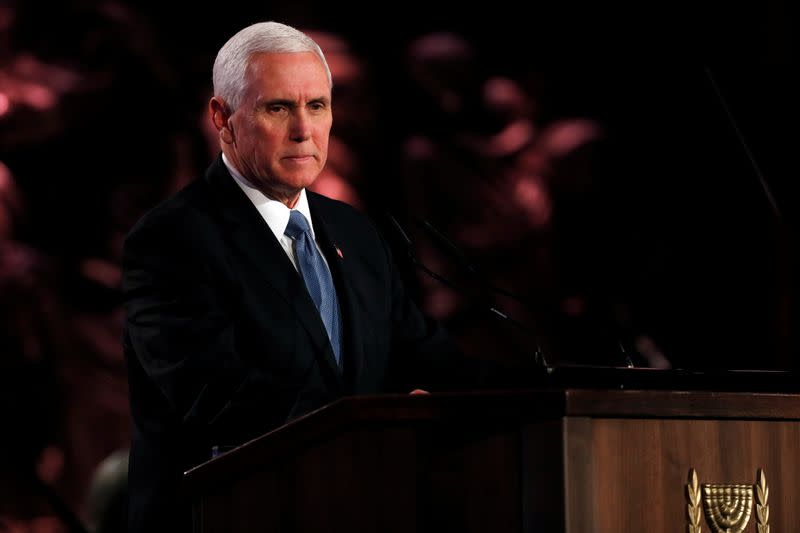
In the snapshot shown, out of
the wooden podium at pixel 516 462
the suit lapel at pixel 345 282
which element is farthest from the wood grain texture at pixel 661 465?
the suit lapel at pixel 345 282

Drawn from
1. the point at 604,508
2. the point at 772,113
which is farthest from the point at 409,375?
the point at 772,113

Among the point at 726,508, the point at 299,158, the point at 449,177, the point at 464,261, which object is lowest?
the point at 726,508

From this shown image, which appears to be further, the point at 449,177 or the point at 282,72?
the point at 449,177

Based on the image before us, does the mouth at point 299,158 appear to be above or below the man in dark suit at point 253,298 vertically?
above

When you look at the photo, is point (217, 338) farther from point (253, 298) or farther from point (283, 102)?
point (283, 102)

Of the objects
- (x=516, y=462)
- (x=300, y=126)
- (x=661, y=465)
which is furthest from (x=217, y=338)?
(x=661, y=465)

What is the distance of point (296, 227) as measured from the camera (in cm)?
207

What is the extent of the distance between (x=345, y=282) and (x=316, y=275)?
0.06 metres

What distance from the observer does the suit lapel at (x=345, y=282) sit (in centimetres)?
197

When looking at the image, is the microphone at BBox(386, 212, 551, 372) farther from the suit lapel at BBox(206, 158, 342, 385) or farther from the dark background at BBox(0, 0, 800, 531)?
the dark background at BBox(0, 0, 800, 531)

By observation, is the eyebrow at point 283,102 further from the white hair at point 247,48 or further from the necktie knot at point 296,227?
the necktie knot at point 296,227

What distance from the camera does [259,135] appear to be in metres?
2.05

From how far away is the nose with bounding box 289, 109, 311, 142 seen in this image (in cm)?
205

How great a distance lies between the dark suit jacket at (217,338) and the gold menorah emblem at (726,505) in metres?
0.57
